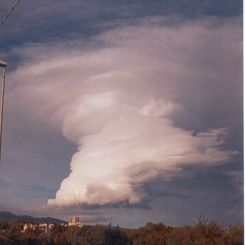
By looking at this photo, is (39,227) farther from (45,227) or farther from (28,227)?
(45,227)

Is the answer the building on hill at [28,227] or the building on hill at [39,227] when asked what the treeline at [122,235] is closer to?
the building on hill at [39,227]

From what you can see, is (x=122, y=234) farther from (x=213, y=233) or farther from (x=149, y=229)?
(x=213, y=233)

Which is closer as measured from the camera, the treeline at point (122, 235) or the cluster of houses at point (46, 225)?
the treeline at point (122, 235)

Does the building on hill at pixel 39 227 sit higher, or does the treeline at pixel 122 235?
the building on hill at pixel 39 227

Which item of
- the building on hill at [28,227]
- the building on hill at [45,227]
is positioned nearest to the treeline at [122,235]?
the building on hill at [45,227]

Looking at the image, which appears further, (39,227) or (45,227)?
(39,227)

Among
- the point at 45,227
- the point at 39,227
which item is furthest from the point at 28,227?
the point at 45,227

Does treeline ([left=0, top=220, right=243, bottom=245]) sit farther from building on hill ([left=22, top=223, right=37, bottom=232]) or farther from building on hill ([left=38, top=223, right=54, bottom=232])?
building on hill ([left=22, top=223, right=37, bottom=232])

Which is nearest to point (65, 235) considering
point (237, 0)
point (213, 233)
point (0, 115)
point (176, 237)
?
point (176, 237)

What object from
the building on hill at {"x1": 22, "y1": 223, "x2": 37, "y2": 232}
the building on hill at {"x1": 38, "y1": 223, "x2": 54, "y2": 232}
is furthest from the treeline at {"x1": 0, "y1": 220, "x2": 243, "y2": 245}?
the building on hill at {"x1": 22, "y1": 223, "x2": 37, "y2": 232}

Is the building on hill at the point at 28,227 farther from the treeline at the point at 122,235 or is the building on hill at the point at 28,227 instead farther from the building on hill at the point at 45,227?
the treeline at the point at 122,235
